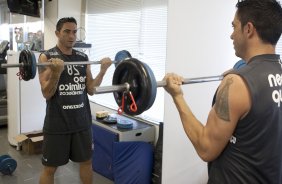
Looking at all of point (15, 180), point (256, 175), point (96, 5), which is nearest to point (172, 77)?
point (256, 175)

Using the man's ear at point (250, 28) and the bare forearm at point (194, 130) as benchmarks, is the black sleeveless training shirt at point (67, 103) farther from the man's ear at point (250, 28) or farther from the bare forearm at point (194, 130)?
the man's ear at point (250, 28)

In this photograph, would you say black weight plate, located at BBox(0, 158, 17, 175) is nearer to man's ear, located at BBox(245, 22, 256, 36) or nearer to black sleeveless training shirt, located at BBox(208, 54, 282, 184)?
black sleeveless training shirt, located at BBox(208, 54, 282, 184)

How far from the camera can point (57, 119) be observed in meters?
2.06

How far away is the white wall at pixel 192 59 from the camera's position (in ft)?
6.16

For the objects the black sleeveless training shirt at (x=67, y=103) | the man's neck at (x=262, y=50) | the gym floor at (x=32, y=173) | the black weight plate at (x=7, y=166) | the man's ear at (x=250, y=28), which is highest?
the man's ear at (x=250, y=28)

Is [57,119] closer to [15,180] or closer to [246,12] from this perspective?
[15,180]

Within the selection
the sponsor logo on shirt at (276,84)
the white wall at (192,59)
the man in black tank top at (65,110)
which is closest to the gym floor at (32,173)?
the man in black tank top at (65,110)

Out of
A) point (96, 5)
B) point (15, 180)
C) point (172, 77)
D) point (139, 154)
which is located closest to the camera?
point (172, 77)

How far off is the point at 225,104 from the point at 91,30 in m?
3.31

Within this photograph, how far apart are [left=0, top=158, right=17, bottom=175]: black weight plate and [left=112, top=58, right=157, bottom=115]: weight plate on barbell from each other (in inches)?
81.1

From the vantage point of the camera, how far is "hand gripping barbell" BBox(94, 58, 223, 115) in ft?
3.60

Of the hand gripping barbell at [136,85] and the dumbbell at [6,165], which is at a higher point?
the hand gripping barbell at [136,85]

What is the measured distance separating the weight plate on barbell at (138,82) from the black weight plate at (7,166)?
2059mm

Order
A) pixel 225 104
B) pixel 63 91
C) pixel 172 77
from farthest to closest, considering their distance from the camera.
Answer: pixel 63 91 → pixel 172 77 → pixel 225 104
